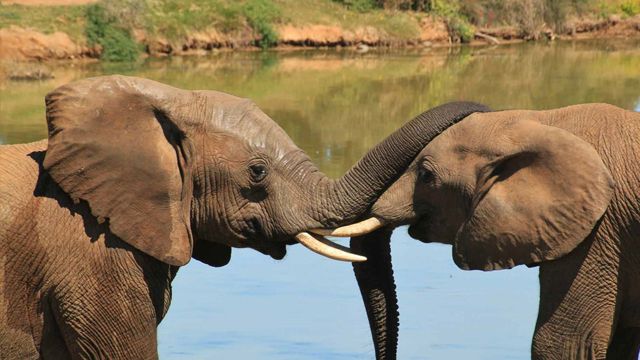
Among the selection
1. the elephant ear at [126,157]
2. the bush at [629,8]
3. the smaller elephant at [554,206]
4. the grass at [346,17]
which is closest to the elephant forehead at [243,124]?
the elephant ear at [126,157]

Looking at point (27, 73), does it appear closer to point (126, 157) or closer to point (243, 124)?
point (243, 124)

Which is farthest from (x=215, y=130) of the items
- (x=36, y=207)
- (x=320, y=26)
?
(x=320, y=26)

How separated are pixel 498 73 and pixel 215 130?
28.2m

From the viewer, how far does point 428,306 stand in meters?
11.7

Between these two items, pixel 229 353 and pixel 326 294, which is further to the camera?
pixel 326 294

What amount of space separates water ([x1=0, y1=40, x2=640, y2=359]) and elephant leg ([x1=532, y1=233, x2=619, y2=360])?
2.83m

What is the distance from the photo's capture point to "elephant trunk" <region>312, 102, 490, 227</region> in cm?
785

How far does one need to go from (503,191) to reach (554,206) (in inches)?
10.9

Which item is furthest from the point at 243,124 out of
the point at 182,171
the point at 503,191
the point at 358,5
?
the point at 358,5

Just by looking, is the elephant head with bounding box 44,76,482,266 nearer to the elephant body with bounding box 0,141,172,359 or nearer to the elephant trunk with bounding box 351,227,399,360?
the elephant body with bounding box 0,141,172,359

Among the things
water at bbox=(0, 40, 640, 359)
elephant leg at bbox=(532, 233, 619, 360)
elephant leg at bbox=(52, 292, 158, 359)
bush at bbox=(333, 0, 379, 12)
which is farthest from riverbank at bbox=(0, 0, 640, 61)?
elephant leg at bbox=(532, 233, 619, 360)

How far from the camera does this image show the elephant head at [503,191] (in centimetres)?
759

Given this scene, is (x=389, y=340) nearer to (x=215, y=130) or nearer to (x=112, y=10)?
(x=215, y=130)

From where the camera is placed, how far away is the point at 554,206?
7668mm
